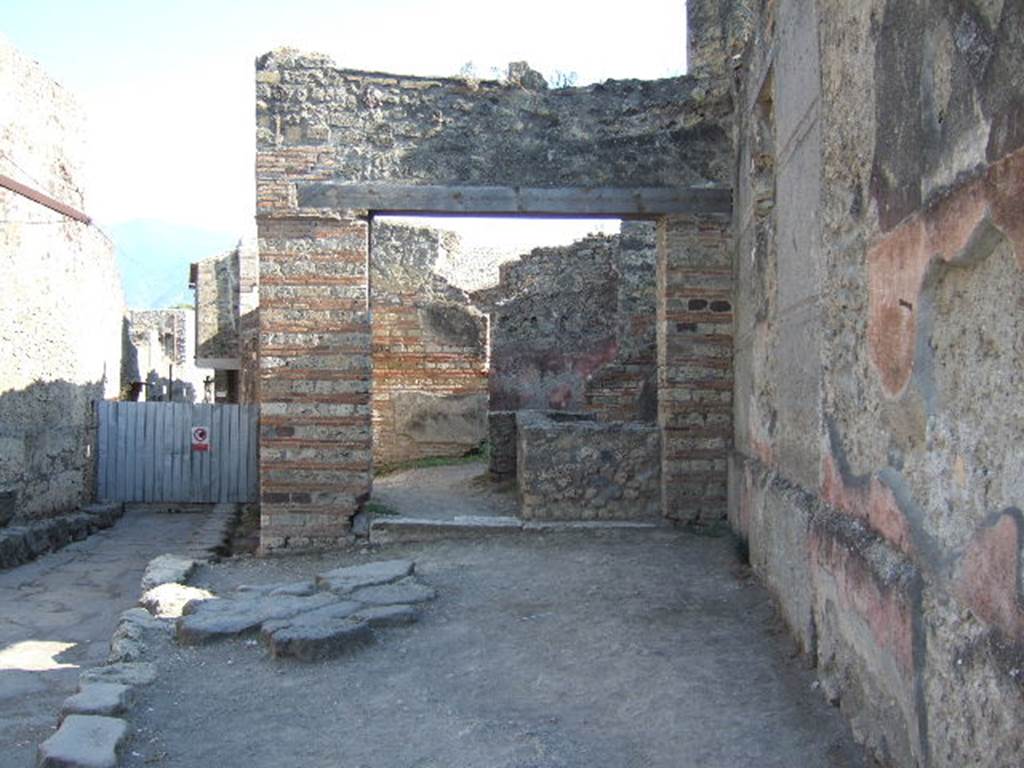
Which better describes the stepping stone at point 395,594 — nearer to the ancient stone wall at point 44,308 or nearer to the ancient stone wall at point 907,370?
the ancient stone wall at point 907,370

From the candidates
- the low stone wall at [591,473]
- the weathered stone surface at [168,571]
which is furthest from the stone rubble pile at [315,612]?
the low stone wall at [591,473]

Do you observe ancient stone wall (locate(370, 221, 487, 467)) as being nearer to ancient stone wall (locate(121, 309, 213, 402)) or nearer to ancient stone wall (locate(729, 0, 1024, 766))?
ancient stone wall (locate(121, 309, 213, 402))

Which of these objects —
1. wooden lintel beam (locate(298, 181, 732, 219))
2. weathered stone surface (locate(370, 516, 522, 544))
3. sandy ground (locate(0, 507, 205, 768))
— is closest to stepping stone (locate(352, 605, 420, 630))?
sandy ground (locate(0, 507, 205, 768))

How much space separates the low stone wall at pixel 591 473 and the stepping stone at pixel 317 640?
2665mm

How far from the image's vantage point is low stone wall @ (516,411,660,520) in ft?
22.3

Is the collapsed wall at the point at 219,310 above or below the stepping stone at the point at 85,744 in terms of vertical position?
above

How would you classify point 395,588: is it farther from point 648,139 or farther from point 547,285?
point 547,285

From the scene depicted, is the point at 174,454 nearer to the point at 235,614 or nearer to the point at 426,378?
the point at 426,378

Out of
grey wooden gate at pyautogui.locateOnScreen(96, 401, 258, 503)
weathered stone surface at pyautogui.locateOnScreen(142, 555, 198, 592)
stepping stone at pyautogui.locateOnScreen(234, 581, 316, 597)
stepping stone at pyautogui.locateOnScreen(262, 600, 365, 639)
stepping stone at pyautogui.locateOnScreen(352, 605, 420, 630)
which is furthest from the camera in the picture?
grey wooden gate at pyautogui.locateOnScreen(96, 401, 258, 503)

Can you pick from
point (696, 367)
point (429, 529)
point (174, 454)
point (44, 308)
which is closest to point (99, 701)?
point (429, 529)

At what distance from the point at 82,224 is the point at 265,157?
12.4ft

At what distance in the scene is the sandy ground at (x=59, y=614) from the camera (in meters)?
3.87

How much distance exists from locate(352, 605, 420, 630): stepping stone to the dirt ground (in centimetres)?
6

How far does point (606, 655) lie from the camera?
12.9ft
